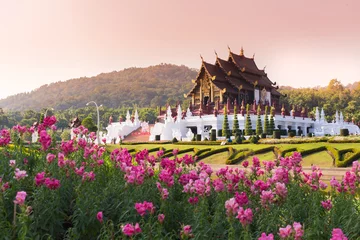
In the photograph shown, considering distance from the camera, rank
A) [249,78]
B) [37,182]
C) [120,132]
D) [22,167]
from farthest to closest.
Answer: [249,78], [120,132], [22,167], [37,182]

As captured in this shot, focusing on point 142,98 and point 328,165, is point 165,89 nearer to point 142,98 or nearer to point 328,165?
point 142,98

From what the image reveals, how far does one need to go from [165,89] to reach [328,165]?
178 m

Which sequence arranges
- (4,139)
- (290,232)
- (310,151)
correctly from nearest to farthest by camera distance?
1. (290,232)
2. (4,139)
3. (310,151)

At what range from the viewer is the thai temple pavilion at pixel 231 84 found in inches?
2185

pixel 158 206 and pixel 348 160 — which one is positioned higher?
pixel 158 206

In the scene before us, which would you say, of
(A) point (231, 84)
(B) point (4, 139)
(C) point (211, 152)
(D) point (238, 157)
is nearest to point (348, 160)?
(D) point (238, 157)

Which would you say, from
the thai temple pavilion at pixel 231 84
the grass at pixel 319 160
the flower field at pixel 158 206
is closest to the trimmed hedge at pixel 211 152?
the grass at pixel 319 160

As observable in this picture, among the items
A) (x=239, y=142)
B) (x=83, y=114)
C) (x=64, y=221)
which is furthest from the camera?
(x=83, y=114)

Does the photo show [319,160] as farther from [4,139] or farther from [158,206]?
[4,139]

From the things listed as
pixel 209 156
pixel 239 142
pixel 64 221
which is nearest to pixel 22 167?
pixel 64 221

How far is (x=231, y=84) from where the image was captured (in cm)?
5684

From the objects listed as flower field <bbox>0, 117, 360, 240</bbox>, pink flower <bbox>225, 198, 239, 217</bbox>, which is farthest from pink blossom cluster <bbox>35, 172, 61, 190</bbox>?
pink flower <bbox>225, 198, 239, 217</bbox>

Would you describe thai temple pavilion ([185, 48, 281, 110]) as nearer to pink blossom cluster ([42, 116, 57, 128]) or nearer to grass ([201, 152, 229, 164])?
grass ([201, 152, 229, 164])

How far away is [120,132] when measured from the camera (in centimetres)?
5044
